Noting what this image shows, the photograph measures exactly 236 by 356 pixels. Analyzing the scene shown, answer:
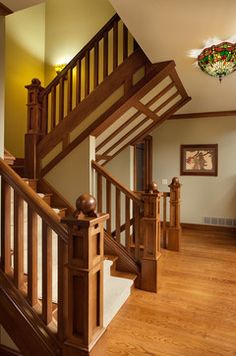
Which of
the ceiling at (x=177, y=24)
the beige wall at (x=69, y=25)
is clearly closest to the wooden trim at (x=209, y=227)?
the ceiling at (x=177, y=24)

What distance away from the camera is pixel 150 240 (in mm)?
2783

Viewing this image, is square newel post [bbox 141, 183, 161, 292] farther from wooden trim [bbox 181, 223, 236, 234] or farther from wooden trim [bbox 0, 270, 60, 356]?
wooden trim [bbox 181, 223, 236, 234]

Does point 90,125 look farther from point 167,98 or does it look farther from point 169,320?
point 169,320

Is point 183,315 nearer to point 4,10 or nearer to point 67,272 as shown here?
point 67,272

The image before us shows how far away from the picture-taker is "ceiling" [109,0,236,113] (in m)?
1.88

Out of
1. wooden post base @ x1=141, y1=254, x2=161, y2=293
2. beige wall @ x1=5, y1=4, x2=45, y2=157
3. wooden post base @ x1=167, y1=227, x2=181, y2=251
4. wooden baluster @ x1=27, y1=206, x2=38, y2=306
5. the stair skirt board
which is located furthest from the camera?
beige wall @ x1=5, y1=4, x2=45, y2=157

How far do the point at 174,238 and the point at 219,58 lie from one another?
9.02 feet

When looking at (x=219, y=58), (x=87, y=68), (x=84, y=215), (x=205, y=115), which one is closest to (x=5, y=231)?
(x=84, y=215)

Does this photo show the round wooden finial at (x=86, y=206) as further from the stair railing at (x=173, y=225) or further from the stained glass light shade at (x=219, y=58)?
the stair railing at (x=173, y=225)

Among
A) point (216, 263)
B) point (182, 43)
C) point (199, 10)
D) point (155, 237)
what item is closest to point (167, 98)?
point (182, 43)

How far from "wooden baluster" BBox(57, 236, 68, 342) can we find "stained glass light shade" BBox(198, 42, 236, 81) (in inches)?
90.1

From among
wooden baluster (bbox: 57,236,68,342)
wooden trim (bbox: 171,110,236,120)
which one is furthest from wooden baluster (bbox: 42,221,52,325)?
wooden trim (bbox: 171,110,236,120)

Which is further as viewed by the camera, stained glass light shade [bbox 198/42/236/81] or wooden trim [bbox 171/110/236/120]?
wooden trim [bbox 171/110/236/120]

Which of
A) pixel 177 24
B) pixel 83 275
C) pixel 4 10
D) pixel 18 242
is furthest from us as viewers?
pixel 177 24
